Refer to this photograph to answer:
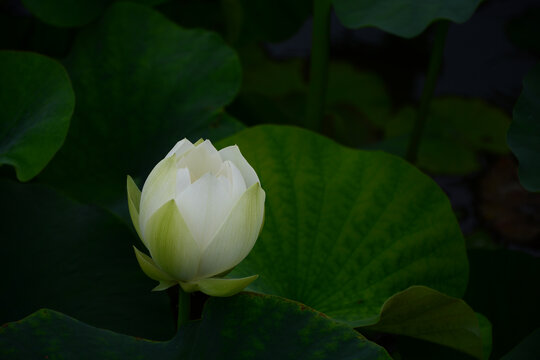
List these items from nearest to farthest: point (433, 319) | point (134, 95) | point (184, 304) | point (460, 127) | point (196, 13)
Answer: point (184, 304) < point (433, 319) < point (134, 95) < point (196, 13) < point (460, 127)

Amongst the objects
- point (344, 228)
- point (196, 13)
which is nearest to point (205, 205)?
point (344, 228)

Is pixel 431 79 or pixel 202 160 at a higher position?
pixel 202 160

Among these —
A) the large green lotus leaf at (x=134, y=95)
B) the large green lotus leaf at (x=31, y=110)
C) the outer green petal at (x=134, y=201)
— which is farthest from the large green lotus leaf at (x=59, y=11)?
the outer green petal at (x=134, y=201)

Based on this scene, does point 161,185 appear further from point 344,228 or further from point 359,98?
point 359,98

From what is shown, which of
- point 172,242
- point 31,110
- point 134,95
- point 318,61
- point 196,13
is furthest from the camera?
point 196,13

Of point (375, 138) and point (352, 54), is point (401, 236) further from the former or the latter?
point (352, 54)

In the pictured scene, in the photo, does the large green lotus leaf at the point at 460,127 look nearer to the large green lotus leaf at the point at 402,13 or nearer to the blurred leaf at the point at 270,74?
the blurred leaf at the point at 270,74

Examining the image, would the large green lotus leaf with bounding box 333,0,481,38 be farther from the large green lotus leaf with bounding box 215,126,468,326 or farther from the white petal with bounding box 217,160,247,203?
the white petal with bounding box 217,160,247,203
